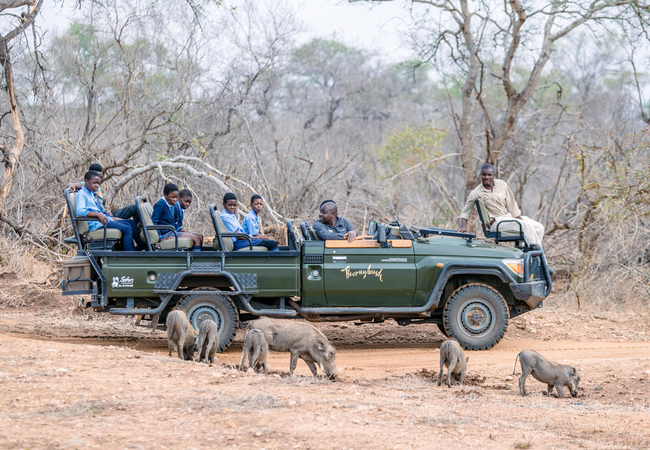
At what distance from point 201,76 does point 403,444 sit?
13.6 meters

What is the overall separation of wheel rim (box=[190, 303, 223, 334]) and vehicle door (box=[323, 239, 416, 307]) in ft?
4.30

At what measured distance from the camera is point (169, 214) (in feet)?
30.6

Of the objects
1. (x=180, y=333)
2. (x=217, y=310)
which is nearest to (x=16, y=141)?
(x=217, y=310)

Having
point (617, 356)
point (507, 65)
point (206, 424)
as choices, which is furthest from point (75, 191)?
point (507, 65)

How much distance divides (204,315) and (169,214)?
4.42 ft

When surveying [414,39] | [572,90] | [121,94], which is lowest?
[121,94]

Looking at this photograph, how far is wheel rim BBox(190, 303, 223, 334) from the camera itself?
8.94 meters

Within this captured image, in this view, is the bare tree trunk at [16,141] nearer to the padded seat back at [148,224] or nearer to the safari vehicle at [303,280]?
the safari vehicle at [303,280]

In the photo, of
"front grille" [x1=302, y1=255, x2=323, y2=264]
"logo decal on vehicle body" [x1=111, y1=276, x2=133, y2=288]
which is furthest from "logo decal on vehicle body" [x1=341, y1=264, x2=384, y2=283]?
"logo decal on vehicle body" [x1=111, y1=276, x2=133, y2=288]

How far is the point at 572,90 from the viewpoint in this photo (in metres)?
35.5

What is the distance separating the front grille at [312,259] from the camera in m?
8.94

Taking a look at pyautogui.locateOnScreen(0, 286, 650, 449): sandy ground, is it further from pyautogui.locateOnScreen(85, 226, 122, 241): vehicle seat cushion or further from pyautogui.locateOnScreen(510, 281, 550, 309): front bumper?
pyautogui.locateOnScreen(85, 226, 122, 241): vehicle seat cushion

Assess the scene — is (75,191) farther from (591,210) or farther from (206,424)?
(591,210)

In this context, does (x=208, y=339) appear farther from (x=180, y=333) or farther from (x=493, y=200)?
(x=493, y=200)
